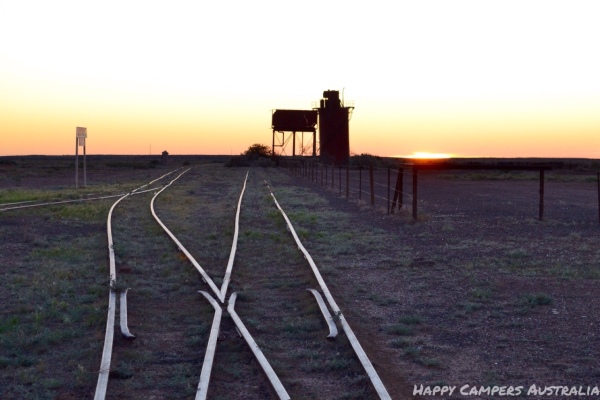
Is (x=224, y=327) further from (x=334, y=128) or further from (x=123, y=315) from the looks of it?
(x=334, y=128)

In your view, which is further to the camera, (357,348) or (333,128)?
(333,128)

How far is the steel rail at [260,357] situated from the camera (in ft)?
21.2

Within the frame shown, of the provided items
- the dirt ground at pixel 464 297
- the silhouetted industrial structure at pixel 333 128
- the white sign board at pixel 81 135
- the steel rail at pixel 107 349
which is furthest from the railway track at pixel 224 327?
the silhouetted industrial structure at pixel 333 128

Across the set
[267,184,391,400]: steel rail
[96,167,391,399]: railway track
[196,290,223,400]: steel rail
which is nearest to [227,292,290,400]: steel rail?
[96,167,391,399]: railway track

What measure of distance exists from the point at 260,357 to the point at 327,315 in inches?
76.4

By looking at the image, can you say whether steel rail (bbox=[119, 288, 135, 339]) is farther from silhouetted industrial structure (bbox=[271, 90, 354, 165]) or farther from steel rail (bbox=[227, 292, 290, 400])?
silhouetted industrial structure (bbox=[271, 90, 354, 165])

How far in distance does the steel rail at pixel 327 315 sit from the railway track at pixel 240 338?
1 centimetres

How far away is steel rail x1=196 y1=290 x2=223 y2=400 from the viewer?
640cm

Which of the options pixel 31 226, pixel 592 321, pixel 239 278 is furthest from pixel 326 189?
pixel 592 321

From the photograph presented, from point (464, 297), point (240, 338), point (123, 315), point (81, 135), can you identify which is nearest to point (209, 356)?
point (240, 338)

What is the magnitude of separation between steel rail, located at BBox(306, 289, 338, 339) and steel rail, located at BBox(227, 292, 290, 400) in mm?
848

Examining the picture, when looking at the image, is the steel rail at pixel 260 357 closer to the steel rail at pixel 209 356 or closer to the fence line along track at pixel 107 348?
the steel rail at pixel 209 356

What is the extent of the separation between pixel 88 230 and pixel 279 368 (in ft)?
42.2

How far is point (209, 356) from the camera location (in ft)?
24.2
